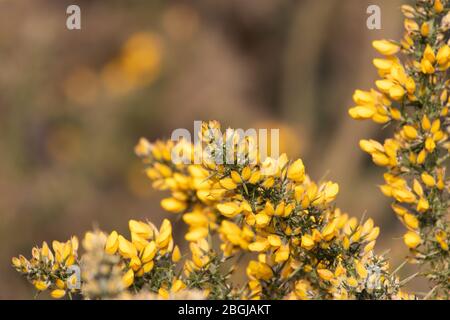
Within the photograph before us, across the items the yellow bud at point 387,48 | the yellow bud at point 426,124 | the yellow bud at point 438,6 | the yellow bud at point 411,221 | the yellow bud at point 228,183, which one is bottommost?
the yellow bud at point 411,221

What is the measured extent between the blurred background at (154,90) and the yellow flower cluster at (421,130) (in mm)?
3762

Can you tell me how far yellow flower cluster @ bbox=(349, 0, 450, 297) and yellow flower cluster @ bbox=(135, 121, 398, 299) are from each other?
0.20 metres

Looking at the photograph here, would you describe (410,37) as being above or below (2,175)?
above

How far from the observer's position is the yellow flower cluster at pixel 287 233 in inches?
70.9

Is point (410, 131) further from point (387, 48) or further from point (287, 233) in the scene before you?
point (287, 233)

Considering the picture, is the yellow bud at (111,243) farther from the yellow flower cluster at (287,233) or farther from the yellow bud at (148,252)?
the yellow flower cluster at (287,233)

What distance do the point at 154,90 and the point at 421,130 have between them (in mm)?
5430

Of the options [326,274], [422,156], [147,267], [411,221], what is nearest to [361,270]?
[326,274]

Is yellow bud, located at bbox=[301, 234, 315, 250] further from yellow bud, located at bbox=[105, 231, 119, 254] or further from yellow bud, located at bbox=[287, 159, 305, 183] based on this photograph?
yellow bud, located at bbox=[105, 231, 119, 254]

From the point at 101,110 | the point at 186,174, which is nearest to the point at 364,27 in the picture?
the point at 101,110

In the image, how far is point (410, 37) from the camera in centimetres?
215

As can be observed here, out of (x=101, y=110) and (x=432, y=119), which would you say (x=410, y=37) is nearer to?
(x=432, y=119)

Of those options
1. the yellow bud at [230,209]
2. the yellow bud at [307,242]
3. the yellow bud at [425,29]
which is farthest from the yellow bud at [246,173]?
the yellow bud at [425,29]
